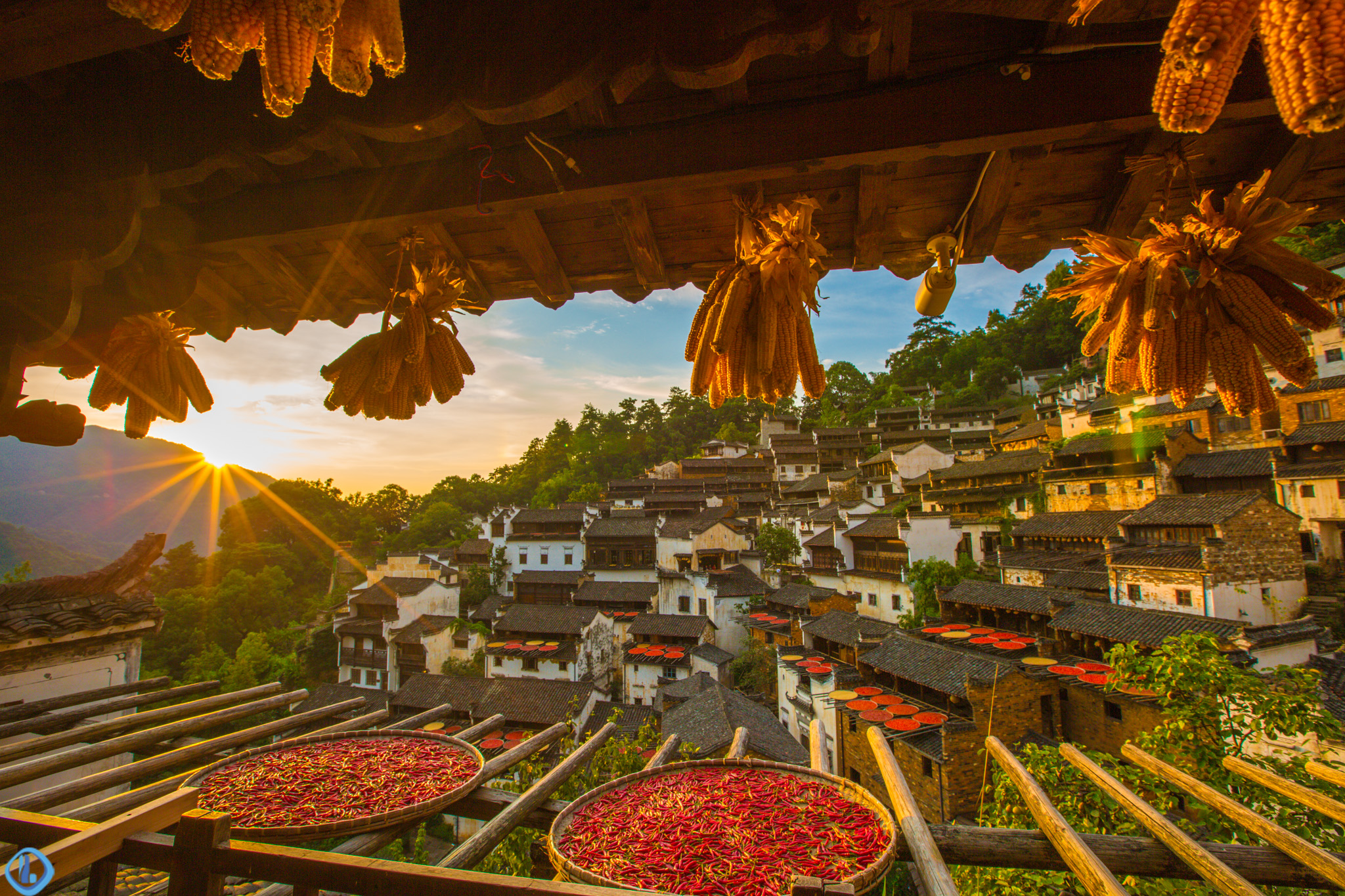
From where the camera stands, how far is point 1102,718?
13.6 m

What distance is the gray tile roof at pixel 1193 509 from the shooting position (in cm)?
1686

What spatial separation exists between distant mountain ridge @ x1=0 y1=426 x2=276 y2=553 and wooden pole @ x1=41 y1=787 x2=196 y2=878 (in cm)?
8098

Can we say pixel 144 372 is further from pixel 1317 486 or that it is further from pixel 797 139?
pixel 1317 486

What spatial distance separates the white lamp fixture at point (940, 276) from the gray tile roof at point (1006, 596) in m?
20.0

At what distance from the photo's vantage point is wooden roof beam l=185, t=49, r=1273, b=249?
5.06ft

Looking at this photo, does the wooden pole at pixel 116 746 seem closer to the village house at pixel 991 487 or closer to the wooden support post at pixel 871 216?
the wooden support post at pixel 871 216

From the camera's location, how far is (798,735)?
18391 mm

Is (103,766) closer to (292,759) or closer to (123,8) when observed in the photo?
(292,759)

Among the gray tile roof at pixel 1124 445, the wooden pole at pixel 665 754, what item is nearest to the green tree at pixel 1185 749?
the wooden pole at pixel 665 754

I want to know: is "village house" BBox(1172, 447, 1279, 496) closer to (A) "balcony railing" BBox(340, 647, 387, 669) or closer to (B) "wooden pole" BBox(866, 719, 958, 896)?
(B) "wooden pole" BBox(866, 719, 958, 896)

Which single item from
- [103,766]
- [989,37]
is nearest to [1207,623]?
[989,37]

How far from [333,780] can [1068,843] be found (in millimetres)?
2612

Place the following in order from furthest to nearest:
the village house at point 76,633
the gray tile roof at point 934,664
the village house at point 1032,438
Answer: the village house at point 1032,438 → the gray tile roof at point 934,664 → the village house at point 76,633

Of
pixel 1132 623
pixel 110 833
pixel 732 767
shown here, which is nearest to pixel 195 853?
pixel 110 833
